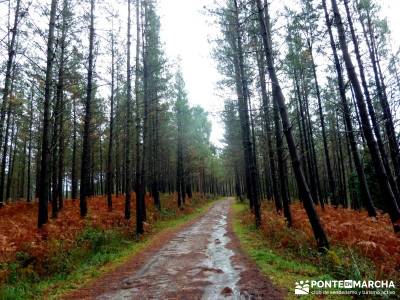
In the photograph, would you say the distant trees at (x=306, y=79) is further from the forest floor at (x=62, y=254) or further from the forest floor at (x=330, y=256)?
the forest floor at (x=62, y=254)

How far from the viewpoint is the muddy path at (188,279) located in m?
6.19

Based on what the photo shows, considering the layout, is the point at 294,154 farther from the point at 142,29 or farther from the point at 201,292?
the point at 142,29

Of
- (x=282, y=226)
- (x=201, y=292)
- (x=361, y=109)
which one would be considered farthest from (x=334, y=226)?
(x=201, y=292)

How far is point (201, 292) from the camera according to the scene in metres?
6.19

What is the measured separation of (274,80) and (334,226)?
5594 millimetres

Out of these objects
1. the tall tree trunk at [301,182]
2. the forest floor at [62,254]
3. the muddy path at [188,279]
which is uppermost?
the tall tree trunk at [301,182]

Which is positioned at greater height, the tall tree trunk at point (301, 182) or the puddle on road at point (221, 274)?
the tall tree trunk at point (301, 182)

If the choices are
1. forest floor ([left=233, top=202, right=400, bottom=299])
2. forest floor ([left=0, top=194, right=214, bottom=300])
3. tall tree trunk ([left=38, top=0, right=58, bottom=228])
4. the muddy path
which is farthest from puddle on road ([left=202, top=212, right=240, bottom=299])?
tall tree trunk ([left=38, top=0, right=58, bottom=228])

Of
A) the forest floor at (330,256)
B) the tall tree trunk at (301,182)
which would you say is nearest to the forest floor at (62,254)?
the forest floor at (330,256)

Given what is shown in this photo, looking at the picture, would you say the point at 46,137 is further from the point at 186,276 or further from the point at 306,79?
the point at 306,79

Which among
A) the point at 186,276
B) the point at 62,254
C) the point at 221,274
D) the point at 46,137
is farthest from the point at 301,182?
the point at 46,137

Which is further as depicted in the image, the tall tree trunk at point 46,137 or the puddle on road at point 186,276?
the tall tree trunk at point 46,137

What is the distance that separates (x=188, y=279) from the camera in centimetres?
721

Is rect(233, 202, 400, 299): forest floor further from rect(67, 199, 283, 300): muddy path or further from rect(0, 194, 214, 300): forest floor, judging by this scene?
rect(0, 194, 214, 300): forest floor
